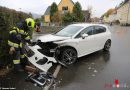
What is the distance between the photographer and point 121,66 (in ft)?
25.2

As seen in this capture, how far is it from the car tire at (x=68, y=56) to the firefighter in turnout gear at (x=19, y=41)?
5.44 ft

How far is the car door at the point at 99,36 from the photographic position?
31.0ft

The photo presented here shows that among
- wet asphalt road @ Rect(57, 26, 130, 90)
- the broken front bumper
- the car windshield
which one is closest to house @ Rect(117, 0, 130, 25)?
the car windshield

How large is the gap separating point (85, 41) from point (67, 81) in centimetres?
303

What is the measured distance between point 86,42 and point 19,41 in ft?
11.7

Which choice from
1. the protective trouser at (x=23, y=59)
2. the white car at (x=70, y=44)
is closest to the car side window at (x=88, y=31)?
the white car at (x=70, y=44)

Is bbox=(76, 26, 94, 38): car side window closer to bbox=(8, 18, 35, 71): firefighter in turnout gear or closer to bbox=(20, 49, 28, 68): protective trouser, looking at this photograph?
bbox=(8, 18, 35, 71): firefighter in turnout gear

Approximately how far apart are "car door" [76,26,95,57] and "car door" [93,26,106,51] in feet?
1.13

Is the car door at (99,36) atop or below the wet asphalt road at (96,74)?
atop

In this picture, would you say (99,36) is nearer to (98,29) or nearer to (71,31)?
(98,29)

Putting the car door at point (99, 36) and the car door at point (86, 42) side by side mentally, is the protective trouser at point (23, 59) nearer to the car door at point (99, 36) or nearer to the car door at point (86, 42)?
the car door at point (86, 42)

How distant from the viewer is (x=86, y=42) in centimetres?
857

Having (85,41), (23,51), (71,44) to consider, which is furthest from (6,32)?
(85,41)

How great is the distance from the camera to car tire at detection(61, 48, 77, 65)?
25.1ft
